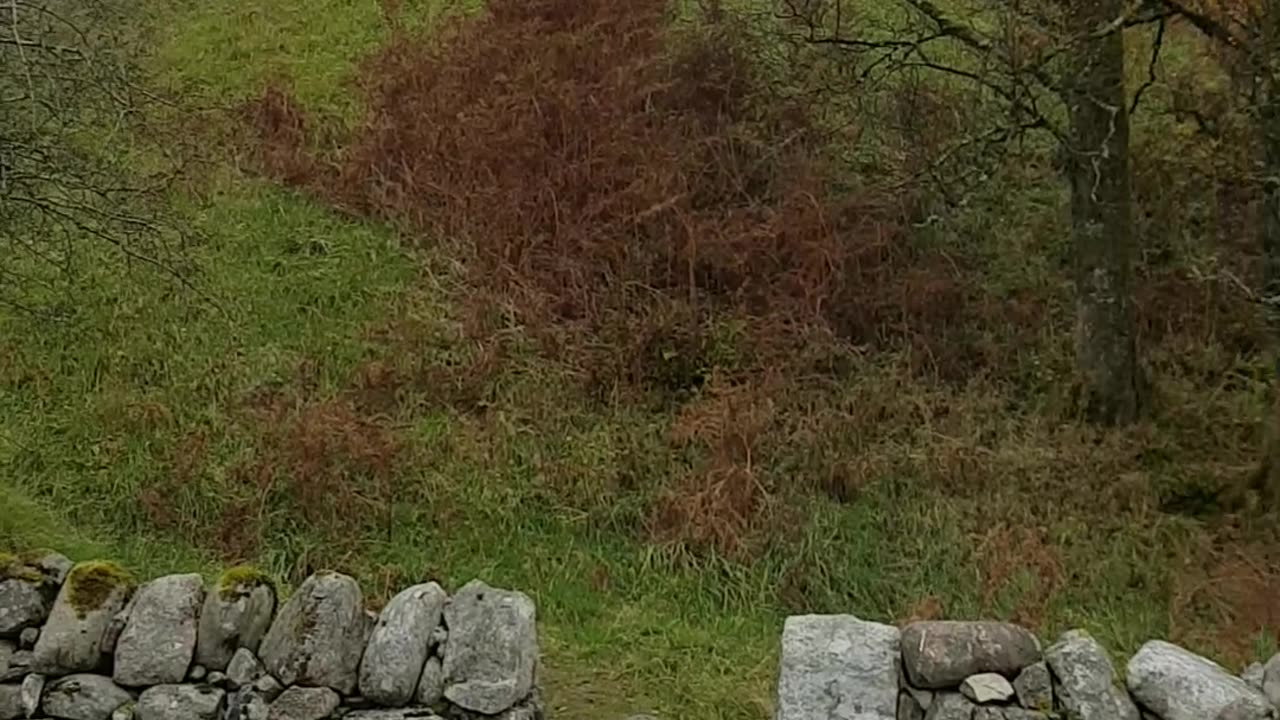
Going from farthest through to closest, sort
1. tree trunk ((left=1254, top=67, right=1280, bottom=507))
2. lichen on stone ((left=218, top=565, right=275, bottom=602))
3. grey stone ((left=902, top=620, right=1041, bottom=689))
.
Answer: tree trunk ((left=1254, top=67, right=1280, bottom=507)) → lichen on stone ((left=218, top=565, right=275, bottom=602)) → grey stone ((left=902, top=620, right=1041, bottom=689))

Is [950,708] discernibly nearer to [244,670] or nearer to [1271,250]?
[244,670]

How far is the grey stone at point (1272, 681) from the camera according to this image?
388cm

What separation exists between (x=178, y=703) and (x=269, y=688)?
0.30m

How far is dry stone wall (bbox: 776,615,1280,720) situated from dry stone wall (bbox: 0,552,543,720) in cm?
91

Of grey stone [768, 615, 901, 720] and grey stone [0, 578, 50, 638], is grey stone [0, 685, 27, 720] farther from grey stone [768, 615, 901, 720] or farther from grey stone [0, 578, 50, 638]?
grey stone [768, 615, 901, 720]

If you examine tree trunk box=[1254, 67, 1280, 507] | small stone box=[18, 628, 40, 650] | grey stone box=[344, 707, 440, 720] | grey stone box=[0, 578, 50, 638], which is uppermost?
tree trunk box=[1254, 67, 1280, 507]

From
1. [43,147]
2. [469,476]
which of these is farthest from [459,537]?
[43,147]

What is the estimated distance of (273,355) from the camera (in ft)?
28.9

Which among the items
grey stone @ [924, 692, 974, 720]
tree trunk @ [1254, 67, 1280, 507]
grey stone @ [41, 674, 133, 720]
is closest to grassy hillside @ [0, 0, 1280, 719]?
tree trunk @ [1254, 67, 1280, 507]

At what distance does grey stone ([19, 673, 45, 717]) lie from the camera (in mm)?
4180

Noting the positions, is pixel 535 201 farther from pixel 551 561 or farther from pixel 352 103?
pixel 551 561

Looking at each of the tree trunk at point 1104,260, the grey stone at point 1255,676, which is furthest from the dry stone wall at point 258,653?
the tree trunk at point 1104,260

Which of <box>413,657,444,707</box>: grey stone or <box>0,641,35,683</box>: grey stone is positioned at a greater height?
<box>0,641,35,683</box>: grey stone

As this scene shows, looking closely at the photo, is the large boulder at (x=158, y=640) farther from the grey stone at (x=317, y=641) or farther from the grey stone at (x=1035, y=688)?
the grey stone at (x=1035, y=688)
